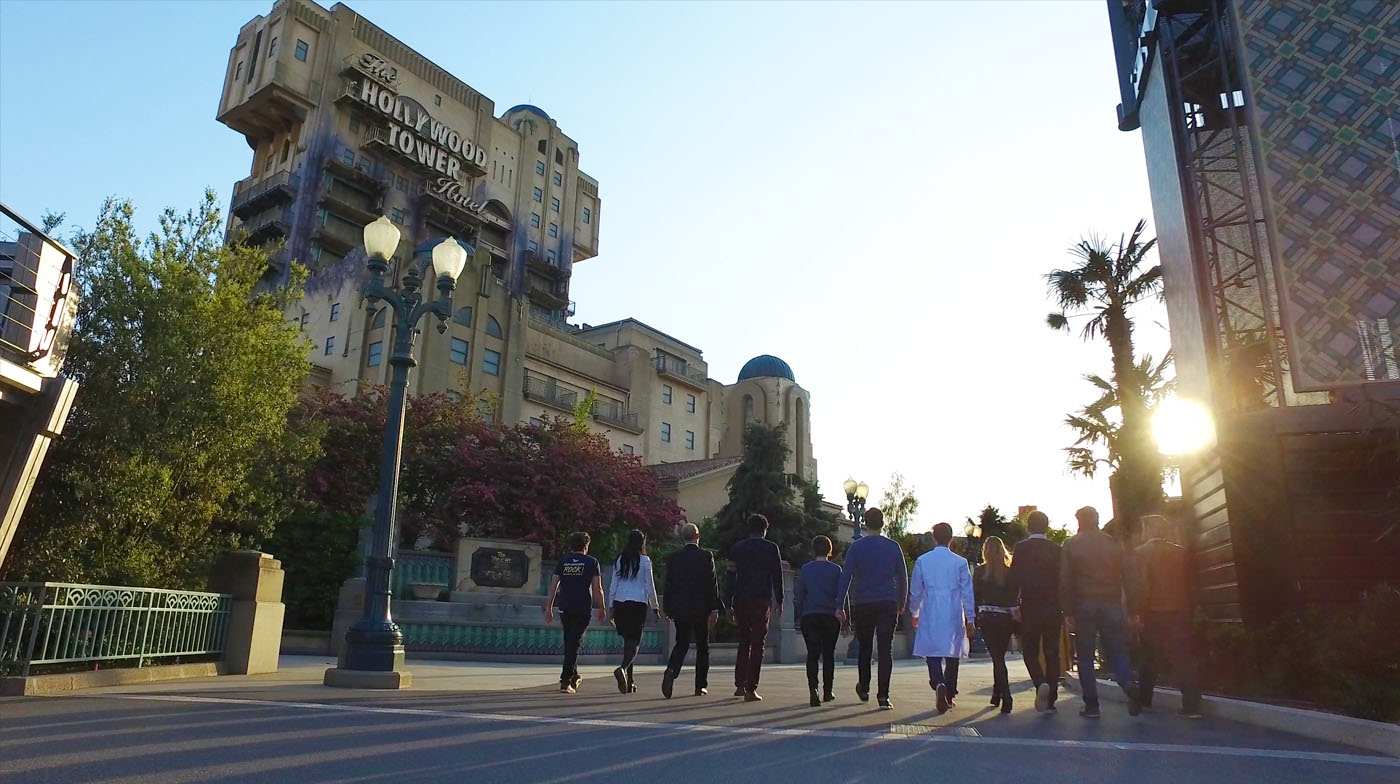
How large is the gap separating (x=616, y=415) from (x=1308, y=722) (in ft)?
145

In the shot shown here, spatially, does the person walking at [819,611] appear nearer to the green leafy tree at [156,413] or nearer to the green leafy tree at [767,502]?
the green leafy tree at [156,413]

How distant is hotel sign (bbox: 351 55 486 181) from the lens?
52.6 m

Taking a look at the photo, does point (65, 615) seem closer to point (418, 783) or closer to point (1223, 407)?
point (418, 783)

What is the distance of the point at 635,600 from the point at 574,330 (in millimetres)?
52871

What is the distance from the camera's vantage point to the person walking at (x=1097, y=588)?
8.18 metres

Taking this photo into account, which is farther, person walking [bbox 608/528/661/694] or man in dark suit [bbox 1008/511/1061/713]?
person walking [bbox 608/528/661/694]

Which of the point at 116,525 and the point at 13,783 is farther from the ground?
the point at 116,525

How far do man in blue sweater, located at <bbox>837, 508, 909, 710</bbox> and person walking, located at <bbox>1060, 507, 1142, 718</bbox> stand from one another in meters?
1.52

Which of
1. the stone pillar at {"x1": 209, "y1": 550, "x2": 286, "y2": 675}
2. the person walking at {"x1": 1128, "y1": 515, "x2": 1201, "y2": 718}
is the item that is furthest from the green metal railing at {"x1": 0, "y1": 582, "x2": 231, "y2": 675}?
the person walking at {"x1": 1128, "y1": 515, "x2": 1201, "y2": 718}

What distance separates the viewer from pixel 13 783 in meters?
3.92

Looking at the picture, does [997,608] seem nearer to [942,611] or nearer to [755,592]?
[942,611]

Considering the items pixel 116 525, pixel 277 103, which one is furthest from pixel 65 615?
pixel 277 103

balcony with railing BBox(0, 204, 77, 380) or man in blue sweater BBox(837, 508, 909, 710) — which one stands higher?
balcony with railing BBox(0, 204, 77, 380)

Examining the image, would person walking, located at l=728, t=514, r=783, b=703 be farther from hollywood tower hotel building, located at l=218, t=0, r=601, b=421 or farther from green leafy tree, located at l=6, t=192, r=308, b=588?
hollywood tower hotel building, located at l=218, t=0, r=601, b=421
